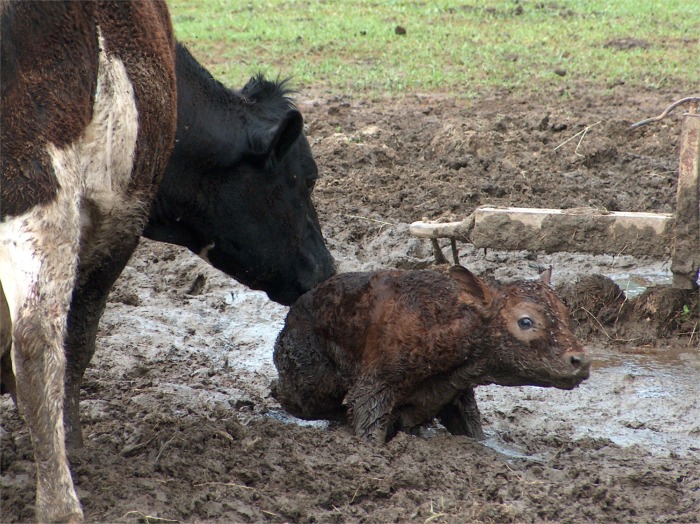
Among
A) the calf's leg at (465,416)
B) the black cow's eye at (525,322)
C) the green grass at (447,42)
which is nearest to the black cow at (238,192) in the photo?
the calf's leg at (465,416)

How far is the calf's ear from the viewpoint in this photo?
16.7 feet

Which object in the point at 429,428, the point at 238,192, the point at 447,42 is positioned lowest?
the point at 429,428

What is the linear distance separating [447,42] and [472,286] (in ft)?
30.6

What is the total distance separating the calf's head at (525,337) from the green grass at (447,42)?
679 centimetres

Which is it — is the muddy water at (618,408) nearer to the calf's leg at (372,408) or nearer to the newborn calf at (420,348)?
the newborn calf at (420,348)

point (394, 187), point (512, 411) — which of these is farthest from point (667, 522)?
point (394, 187)

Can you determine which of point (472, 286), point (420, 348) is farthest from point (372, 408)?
point (472, 286)

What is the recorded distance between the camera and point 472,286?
511 cm

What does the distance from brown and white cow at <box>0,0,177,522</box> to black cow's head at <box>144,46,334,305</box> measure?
3.06 feet

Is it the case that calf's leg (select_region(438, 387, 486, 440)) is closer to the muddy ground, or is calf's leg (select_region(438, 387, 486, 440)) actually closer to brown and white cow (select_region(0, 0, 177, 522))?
the muddy ground

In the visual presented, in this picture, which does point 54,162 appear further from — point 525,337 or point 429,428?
point 429,428

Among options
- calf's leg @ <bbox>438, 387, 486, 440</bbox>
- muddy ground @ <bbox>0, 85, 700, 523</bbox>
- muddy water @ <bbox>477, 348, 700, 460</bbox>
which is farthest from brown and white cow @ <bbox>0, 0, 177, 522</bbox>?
muddy water @ <bbox>477, 348, 700, 460</bbox>

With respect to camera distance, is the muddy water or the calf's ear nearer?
the calf's ear

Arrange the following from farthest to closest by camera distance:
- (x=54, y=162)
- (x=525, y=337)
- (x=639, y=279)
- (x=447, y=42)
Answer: (x=447, y=42), (x=639, y=279), (x=525, y=337), (x=54, y=162)
